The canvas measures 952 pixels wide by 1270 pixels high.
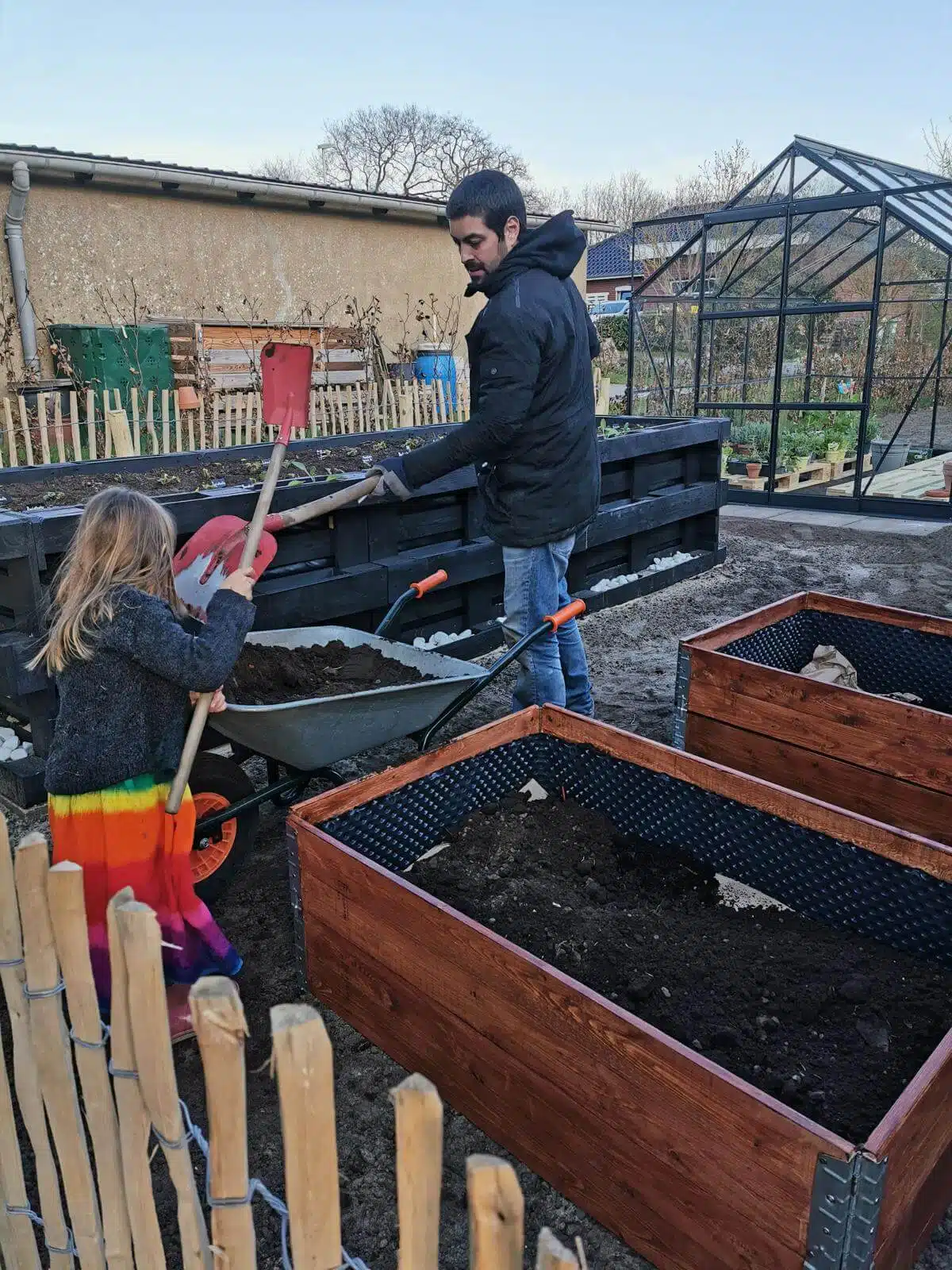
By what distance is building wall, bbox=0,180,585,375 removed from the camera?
10.5 m

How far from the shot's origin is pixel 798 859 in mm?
2529

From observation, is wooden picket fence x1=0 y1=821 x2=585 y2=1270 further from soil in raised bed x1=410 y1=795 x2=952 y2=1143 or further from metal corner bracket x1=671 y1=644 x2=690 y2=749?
metal corner bracket x1=671 y1=644 x2=690 y2=749

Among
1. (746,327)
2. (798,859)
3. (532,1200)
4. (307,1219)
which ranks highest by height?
(746,327)

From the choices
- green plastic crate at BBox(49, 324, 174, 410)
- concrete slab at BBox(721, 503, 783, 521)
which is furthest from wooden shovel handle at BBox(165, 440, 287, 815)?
green plastic crate at BBox(49, 324, 174, 410)

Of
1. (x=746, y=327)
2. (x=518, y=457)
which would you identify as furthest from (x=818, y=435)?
(x=518, y=457)

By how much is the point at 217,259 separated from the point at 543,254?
9777mm

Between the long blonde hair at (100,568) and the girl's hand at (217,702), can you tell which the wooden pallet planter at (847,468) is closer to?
the girl's hand at (217,702)

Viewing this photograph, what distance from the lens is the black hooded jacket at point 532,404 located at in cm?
324

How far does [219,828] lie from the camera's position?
9.63 ft

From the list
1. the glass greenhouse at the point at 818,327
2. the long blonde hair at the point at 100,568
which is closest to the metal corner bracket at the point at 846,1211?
the long blonde hair at the point at 100,568

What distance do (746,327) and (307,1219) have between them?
11.8 meters

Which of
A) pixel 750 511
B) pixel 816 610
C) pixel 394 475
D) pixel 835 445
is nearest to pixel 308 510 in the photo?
pixel 394 475

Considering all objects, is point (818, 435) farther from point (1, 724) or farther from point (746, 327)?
point (1, 724)

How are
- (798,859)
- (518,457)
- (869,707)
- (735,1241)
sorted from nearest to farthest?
(735,1241) < (798,859) < (869,707) < (518,457)
